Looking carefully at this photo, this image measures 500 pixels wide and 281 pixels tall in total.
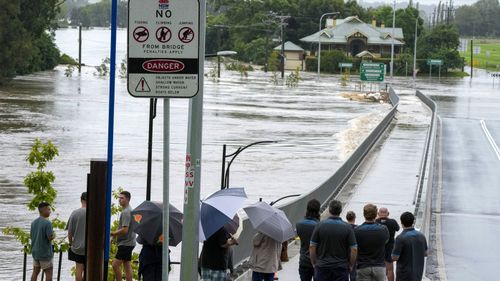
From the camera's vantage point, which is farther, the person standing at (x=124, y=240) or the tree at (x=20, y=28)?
the tree at (x=20, y=28)

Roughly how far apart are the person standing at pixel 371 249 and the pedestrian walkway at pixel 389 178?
13.2ft

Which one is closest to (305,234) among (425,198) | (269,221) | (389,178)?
(269,221)

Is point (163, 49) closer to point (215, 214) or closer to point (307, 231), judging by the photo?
point (215, 214)

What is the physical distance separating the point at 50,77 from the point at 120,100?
2957cm

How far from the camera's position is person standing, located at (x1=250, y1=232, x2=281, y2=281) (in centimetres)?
1384

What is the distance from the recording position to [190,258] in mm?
10562

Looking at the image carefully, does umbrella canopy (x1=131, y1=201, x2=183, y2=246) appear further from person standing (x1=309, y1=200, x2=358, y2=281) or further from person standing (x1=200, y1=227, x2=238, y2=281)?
person standing (x1=309, y1=200, x2=358, y2=281)

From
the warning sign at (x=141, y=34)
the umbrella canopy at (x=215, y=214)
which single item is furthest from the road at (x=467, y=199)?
the warning sign at (x=141, y=34)

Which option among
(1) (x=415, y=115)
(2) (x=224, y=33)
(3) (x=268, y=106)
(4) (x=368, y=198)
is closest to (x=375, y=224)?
(4) (x=368, y=198)

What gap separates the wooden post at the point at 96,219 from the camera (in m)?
9.61

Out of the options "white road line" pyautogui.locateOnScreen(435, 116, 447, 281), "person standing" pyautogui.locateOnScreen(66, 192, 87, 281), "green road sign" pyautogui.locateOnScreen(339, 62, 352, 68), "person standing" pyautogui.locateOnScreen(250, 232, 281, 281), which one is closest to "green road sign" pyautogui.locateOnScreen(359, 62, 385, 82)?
"green road sign" pyautogui.locateOnScreen(339, 62, 352, 68)

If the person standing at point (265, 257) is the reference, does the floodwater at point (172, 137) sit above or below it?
below

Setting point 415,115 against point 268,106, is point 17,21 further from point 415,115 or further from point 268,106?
point 415,115

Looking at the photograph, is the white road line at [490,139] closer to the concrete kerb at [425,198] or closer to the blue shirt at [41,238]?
the concrete kerb at [425,198]
